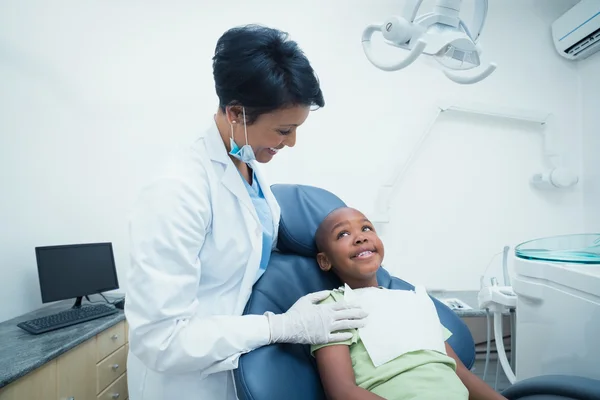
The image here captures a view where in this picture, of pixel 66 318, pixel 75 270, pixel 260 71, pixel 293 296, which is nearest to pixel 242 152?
pixel 260 71

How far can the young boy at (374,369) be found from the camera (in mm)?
843

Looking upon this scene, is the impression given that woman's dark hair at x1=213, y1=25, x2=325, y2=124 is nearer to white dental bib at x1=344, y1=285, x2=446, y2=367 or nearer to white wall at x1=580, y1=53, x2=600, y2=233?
white dental bib at x1=344, y1=285, x2=446, y2=367

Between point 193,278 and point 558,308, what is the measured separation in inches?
36.2

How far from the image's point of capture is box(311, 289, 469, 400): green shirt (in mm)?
846

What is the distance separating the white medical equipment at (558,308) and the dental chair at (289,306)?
122mm

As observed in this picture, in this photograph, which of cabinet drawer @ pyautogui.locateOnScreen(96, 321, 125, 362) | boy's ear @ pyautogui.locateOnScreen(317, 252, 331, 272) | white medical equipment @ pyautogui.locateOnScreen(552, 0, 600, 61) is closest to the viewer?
boy's ear @ pyautogui.locateOnScreen(317, 252, 331, 272)

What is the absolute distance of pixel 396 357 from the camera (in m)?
0.92

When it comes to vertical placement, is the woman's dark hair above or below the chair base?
above

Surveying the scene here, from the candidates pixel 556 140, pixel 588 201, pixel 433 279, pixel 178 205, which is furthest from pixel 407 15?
pixel 588 201

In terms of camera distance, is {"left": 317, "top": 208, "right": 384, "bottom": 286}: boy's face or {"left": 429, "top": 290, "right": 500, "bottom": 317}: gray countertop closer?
{"left": 317, "top": 208, "right": 384, "bottom": 286}: boy's face

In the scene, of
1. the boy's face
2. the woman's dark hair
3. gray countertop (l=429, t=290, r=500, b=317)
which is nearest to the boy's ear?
the boy's face

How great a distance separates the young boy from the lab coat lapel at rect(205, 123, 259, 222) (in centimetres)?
33

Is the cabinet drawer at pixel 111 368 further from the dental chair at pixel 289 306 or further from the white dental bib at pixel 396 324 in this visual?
the white dental bib at pixel 396 324

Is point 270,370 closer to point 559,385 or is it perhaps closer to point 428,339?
point 428,339
